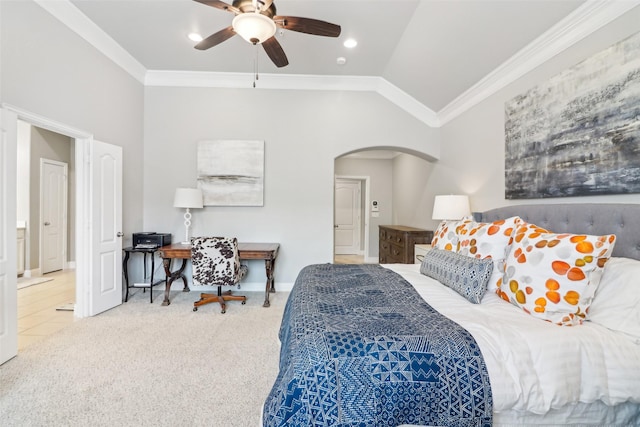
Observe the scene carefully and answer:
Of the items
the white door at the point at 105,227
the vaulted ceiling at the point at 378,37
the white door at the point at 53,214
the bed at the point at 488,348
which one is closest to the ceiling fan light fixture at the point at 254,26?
the vaulted ceiling at the point at 378,37

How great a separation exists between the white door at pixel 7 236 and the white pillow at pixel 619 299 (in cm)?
388

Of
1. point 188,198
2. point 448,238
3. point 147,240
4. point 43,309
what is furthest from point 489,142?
point 43,309

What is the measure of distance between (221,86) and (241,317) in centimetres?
323

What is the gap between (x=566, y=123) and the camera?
6.82 feet

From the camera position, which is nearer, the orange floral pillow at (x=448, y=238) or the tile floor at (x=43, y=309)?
the orange floral pillow at (x=448, y=238)

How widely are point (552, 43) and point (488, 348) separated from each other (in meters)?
2.55

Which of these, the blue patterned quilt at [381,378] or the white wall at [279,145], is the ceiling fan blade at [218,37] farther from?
the blue patterned quilt at [381,378]

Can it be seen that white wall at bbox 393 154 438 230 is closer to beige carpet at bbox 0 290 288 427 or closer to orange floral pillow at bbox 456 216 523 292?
orange floral pillow at bbox 456 216 523 292

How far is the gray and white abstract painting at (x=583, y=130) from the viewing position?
168 centimetres

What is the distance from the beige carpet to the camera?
1.65 metres

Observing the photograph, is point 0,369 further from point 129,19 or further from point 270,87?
point 270,87

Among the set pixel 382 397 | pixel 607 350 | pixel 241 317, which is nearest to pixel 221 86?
pixel 241 317

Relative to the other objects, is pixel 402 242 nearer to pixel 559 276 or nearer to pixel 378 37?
pixel 378 37

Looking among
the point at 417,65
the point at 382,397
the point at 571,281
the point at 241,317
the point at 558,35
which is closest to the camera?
the point at 382,397
